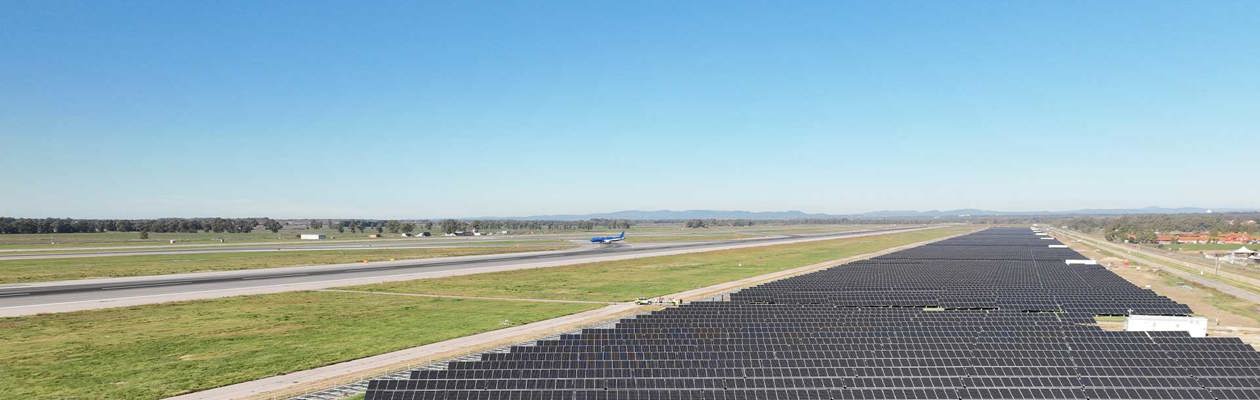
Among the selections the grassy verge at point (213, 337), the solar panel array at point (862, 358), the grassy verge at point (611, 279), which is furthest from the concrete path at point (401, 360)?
the grassy verge at point (611, 279)

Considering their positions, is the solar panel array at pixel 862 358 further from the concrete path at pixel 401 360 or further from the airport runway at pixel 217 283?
the airport runway at pixel 217 283

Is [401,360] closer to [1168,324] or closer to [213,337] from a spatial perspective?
[213,337]

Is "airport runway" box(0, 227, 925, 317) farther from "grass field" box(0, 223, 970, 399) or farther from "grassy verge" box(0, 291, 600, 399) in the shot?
"grassy verge" box(0, 291, 600, 399)

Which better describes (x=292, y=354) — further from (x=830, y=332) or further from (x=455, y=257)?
(x=455, y=257)

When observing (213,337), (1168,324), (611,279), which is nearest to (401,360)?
(213,337)

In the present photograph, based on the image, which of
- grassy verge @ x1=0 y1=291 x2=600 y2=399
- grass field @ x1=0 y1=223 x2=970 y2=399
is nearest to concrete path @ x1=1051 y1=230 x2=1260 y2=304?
grass field @ x1=0 y1=223 x2=970 y2=399

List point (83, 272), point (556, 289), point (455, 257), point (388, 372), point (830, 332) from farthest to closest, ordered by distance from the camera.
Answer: point (455, 257) < point (83, 272) < point (556, 289) < point (830, 332) < point (388, 372)

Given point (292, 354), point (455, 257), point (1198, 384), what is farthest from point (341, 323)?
point (455, 257)
